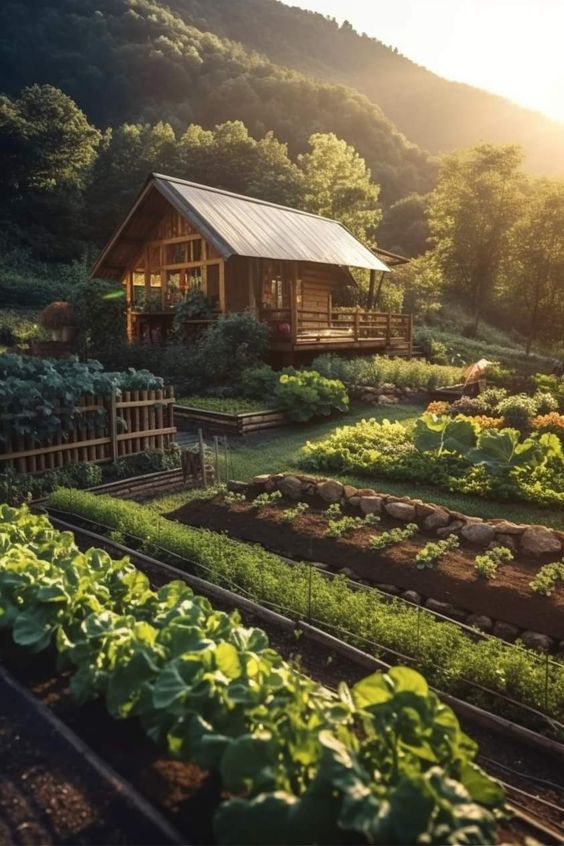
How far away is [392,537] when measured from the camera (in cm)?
690

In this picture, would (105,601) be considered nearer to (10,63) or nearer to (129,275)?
(129,275)

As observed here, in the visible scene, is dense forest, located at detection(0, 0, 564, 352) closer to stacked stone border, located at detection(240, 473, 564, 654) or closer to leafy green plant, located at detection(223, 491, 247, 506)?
stacked stone border, located at detection(240, 473, 564, 654)

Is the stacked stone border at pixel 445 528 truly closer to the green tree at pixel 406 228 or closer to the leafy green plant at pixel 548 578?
the leafy green plant at pixel 548 578

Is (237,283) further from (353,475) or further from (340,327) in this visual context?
(353,475)

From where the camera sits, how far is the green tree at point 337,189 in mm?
42647

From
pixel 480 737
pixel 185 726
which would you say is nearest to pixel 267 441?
pixel 480 737

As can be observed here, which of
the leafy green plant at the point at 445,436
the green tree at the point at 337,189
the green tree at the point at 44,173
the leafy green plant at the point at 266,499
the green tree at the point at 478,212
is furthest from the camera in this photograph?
the green tree at the point at 337,189

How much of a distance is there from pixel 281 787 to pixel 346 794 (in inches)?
11.6

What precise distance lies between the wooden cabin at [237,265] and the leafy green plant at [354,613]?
13.0 meters

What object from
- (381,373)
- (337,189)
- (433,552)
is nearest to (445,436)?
(433,552)

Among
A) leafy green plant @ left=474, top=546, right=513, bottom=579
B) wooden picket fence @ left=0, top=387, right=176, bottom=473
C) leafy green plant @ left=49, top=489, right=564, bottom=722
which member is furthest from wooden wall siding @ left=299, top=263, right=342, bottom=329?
leafy green plant @ left=474, top=546, right=513, bottom=579

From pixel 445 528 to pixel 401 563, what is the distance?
3.26 feet

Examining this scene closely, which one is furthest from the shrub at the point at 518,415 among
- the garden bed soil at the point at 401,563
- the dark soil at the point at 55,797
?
the dark soil at the point at 55,797

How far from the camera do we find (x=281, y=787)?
2326 millimetres
